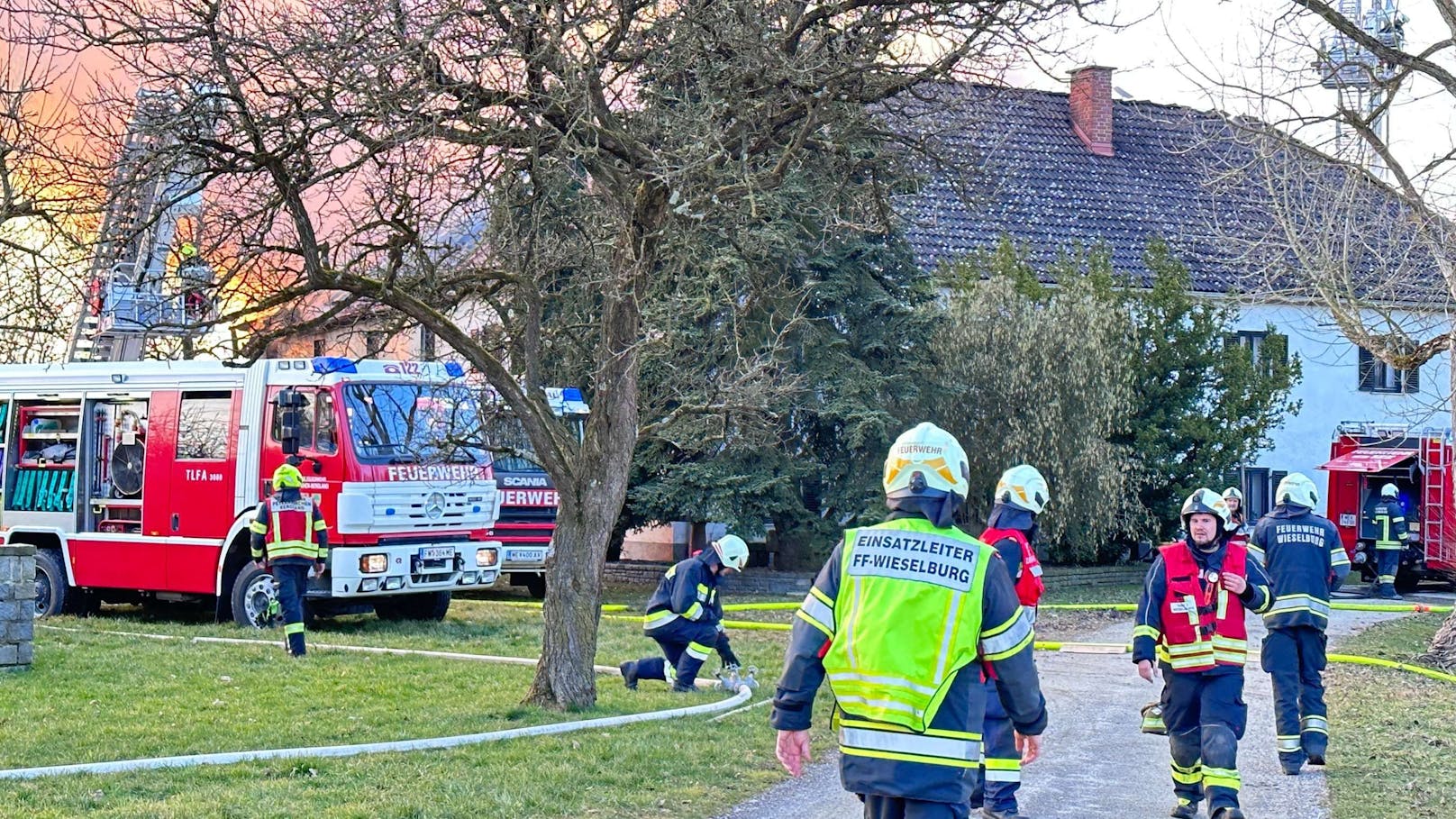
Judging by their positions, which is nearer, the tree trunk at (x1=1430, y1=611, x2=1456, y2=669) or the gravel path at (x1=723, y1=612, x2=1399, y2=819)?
the gravel path at (x1=723, y1=612, x2=1399, y2=819)

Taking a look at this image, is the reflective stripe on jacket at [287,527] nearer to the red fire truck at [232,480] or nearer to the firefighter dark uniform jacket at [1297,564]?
the red fire truck at [232,480]

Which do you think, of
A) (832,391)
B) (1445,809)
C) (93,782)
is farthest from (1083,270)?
(93,782)

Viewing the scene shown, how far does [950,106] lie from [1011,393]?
47.1ft

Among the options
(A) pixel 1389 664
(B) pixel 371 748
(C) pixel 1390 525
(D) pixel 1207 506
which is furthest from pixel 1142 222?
(B) pixel 371 748

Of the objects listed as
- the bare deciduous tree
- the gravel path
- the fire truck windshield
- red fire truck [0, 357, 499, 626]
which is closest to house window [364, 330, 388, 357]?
the bare deciduous tree

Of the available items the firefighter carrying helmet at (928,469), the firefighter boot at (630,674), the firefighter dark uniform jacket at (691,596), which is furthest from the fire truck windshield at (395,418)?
the firefighter carrying helmet at (928,469)

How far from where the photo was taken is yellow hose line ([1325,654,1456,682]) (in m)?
14.9

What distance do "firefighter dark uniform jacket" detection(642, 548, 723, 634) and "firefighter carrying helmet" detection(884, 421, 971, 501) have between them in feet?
22.7

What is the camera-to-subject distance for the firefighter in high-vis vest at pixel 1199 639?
27.1 feet

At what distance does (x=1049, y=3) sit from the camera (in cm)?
1014

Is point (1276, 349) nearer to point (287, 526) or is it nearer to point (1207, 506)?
point (287, 526)

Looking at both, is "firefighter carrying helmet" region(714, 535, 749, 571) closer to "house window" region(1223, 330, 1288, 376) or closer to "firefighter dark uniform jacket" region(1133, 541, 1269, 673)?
"firefighter dark uniform jacket" region(1133, 541, 1269, 673)

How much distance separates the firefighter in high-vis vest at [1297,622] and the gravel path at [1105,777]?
0.77 ft

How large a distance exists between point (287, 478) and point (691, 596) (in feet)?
15.7
